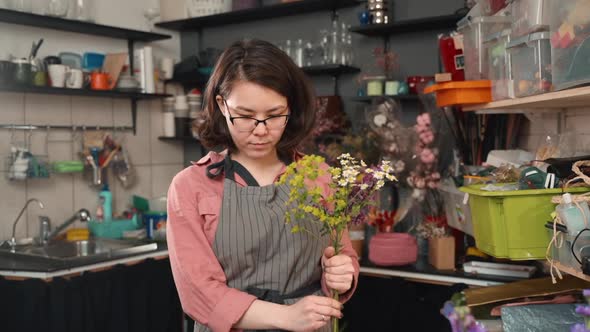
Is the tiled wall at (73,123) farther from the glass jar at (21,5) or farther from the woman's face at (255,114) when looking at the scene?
the woman's face at (255,114)

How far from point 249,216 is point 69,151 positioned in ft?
7.34

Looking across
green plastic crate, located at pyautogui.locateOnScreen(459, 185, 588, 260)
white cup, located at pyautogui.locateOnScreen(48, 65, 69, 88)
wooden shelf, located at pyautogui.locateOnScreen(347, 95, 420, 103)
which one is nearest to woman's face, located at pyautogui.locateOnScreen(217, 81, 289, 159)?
green plastic crate, located at pyautogui.locateOnScreen(459, 185, 588, 260)

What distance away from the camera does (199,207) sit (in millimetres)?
1389

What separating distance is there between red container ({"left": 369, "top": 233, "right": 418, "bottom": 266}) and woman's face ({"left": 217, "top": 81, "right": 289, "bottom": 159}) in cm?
137

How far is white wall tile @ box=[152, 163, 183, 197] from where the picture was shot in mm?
3887

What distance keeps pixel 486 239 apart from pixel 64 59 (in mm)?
2479

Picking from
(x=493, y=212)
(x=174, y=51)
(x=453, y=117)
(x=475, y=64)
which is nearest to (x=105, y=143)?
(x=174, y=51)

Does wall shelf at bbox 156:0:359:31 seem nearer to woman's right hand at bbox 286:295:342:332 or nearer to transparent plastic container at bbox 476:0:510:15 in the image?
transparent plastic container at bbox 476:0:510:15

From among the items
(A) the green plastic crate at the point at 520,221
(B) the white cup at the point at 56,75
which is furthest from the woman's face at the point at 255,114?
(B) the white cup at the point at 56,75

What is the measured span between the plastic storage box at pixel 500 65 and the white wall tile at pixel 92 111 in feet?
7.47

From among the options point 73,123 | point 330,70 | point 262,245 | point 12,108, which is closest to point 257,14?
point 330,70

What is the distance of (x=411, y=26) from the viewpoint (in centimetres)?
309

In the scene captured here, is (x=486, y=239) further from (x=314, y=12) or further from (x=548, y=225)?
(x=314, y=12)

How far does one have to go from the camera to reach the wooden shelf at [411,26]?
2.92 metres
